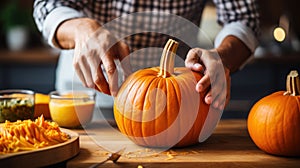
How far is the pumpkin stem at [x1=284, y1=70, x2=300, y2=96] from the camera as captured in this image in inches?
38.1

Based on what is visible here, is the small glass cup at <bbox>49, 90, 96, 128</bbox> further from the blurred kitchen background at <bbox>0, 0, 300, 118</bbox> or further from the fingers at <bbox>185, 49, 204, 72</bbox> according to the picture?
the blurred kitchen background at <bbox>0, 0, 300, 118</bbox>

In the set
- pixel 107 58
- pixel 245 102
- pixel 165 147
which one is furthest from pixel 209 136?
pixel 245 102

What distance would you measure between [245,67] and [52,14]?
1.91 metres

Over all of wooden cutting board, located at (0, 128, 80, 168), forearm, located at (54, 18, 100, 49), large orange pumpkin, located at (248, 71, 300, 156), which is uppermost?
forearm, located at (54, 18, 100, 49)

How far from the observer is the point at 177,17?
158 centimetres

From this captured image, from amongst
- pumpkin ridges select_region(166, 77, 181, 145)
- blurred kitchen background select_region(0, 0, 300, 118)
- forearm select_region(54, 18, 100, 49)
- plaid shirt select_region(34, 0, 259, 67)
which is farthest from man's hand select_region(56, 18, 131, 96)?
blurred kitchen background select_region(0, 0, 300, 118)

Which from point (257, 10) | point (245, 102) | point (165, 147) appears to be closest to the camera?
point (165, 147)

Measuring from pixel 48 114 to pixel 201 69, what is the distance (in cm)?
51

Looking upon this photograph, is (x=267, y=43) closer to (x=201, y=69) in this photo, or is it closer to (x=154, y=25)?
(x=154, y=25)

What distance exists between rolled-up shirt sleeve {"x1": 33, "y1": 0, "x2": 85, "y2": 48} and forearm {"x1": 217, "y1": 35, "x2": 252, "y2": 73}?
39 cm

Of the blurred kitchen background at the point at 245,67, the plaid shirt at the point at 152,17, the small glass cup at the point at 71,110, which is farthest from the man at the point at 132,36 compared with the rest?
the blurred kitchen background at the point at 245,67

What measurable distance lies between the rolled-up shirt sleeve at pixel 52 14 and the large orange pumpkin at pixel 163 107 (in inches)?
13.6

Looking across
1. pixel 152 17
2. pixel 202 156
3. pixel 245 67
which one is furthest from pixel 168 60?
pixel 245 67

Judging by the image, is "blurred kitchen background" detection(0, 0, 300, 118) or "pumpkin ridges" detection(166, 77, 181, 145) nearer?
"pumpkin ridges" detection(166, 77, 181, 145)
